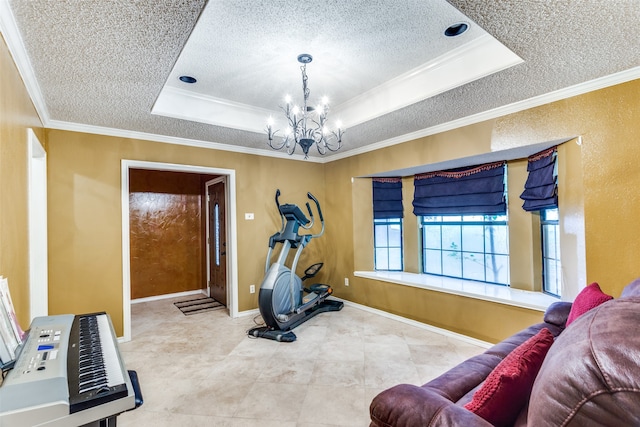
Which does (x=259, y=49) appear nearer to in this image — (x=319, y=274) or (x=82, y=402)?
(x=82, y=402)

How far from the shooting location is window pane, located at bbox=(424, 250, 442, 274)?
14.4ft

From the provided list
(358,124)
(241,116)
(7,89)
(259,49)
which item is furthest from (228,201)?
(7,89)

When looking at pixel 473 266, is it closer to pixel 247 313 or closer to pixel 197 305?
pixel 247 313

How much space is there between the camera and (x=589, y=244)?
2504 mm

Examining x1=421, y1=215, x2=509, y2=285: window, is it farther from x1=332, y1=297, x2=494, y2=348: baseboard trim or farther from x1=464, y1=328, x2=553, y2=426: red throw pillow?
x1=464, y1=328, x2=553, y2=426: red throw pillow

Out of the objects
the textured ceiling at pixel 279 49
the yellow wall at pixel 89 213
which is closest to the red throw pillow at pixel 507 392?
the textured ceiling at pixel 279 49

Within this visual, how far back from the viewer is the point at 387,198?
4.72m

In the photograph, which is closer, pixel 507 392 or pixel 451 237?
pixel 507 392

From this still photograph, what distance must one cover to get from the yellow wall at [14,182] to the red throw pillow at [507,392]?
2.18m

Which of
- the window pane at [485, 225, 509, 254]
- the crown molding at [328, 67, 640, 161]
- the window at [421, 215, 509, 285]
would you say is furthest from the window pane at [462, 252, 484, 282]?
the crown molding at [328, 67, 640, 161]

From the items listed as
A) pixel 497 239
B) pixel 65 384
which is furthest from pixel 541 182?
pixel 65 384

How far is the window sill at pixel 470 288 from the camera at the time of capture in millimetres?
2999

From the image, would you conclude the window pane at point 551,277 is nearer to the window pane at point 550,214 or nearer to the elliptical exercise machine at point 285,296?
the window pane at point 550,214

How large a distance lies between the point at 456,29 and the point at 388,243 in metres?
3.17
